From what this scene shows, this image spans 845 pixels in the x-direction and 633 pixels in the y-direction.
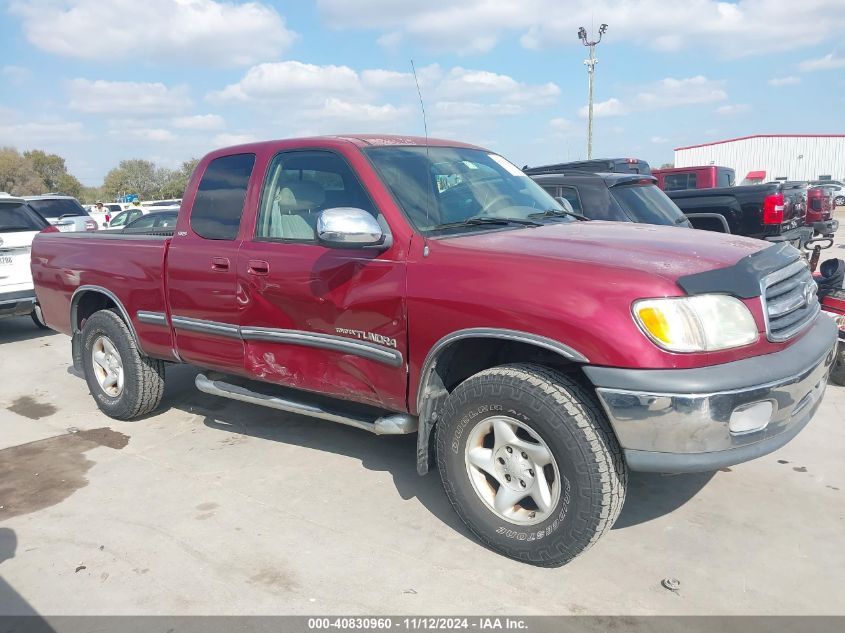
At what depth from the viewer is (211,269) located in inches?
165

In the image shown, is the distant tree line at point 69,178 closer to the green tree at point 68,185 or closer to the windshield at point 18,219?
the green tree at point 68,185

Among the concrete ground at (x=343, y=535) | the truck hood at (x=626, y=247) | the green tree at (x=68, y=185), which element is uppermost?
the green tree at (x=68, y=185)

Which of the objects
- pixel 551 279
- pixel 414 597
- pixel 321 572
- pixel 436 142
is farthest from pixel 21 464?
pixel 551 279

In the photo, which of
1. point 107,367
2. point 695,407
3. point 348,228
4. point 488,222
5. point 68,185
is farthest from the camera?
point 68,185

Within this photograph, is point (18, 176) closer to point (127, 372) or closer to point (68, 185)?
point (68, 185)

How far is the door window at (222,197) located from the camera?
4227 millimetres

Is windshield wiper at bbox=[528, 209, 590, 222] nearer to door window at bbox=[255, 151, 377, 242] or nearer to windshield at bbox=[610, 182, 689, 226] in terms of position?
door window at bbox=[255, 151, 377, 242]

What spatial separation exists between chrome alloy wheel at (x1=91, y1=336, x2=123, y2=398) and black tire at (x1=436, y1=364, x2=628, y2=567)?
3.13 metres

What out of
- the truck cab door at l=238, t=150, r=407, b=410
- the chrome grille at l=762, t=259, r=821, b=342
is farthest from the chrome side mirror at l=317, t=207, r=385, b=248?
the chrome grille at l=762, t=259, r=821, b=342

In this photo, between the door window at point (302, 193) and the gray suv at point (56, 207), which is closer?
the door window at point (302, 193)

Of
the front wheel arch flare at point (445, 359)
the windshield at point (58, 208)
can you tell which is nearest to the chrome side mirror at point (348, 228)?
the front wheel arch flare at point (445, 359)

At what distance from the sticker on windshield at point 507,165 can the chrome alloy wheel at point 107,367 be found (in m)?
3.16

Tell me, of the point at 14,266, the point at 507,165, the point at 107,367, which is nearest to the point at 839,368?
the point at 507,165

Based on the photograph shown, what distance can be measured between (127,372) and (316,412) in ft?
6.37
